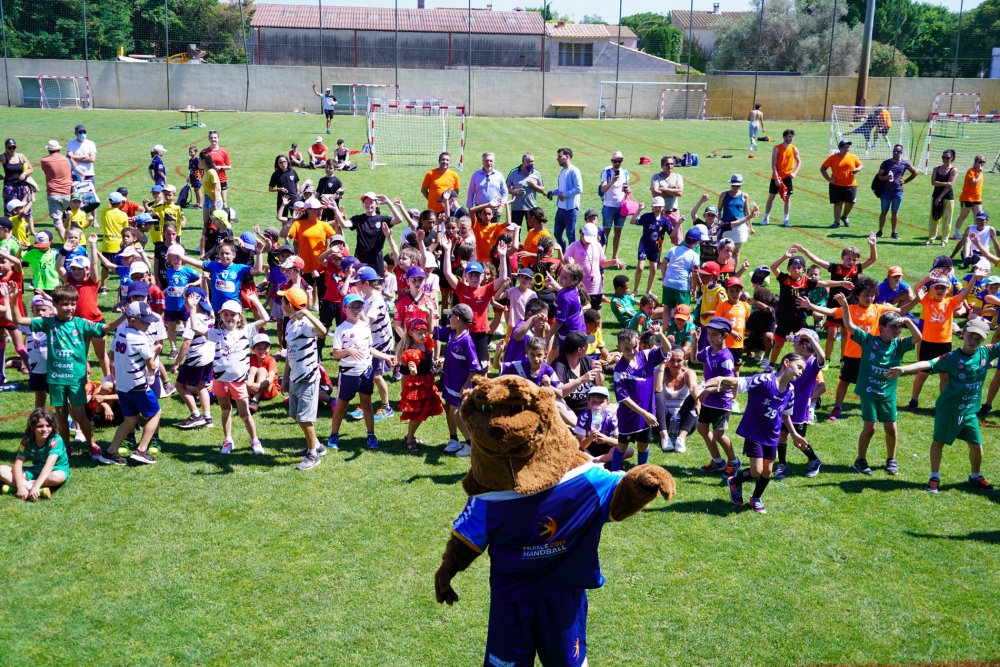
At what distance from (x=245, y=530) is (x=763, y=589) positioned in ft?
15.8

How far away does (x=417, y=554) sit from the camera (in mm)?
7902

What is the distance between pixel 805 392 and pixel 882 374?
33.5 inches

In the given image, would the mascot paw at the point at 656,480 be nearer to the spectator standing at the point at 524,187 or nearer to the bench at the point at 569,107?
the spectator standing at the point at 524,187

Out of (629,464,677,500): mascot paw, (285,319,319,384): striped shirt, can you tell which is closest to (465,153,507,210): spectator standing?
(285,319,319,384): striped shirt

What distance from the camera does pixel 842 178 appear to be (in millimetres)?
21594

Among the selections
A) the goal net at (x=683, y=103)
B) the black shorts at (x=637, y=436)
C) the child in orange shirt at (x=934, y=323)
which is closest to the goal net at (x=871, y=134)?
the goal net at (x=683, y=103)

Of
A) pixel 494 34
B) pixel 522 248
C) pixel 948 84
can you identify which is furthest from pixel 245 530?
pixel 494 34

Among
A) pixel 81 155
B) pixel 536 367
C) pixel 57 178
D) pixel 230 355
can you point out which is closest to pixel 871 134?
pixel 81 155

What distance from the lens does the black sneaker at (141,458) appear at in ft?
31.5

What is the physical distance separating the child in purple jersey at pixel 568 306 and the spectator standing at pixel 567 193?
18.2ft

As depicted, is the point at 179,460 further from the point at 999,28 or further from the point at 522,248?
the point at 999,28

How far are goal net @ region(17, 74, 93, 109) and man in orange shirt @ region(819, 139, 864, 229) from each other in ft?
138

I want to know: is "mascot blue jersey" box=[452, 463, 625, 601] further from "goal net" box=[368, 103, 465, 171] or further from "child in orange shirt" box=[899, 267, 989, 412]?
"goal net" box=[368, 103, 465, 171]

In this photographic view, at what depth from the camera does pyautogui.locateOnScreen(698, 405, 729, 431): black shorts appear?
9.28 m
